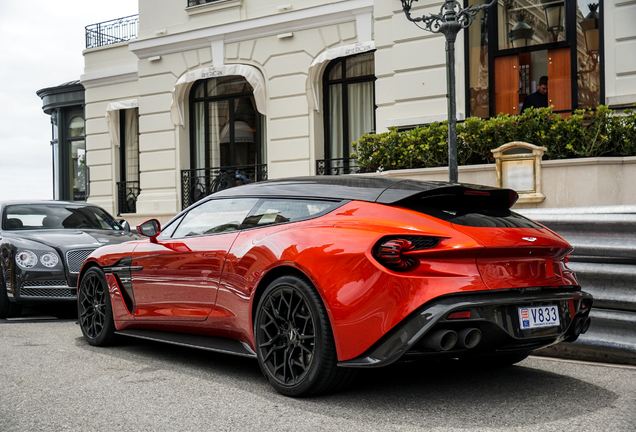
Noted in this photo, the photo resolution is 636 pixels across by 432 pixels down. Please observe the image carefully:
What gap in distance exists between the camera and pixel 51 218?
378 inches

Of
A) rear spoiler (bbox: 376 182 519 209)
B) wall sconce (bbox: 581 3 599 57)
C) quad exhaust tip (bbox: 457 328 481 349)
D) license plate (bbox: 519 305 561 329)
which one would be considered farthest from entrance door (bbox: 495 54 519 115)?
quad exhaust tip (bbox: 457 328 481 349)

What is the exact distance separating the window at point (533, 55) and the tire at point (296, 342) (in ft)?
29.7

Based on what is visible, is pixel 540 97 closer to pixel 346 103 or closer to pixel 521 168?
pixel 521 168

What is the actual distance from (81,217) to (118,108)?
11.7 meters

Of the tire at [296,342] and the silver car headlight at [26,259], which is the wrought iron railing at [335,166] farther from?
the tire at [296,342]

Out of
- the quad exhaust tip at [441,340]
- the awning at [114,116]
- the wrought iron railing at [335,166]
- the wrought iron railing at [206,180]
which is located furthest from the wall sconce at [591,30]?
the awning at [114,116]

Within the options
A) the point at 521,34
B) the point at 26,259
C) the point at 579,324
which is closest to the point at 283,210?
the point at 579,324

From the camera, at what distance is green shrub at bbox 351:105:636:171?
1035 cm

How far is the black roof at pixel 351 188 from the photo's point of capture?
4328mm

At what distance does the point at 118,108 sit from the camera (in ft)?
68.6

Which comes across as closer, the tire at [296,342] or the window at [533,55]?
the tire at [296,342]

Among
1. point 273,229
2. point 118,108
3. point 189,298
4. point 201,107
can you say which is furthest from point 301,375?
point 118,108

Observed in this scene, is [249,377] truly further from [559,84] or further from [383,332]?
[559,84]

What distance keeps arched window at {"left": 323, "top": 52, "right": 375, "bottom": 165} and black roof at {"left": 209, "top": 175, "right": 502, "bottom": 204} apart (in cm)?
1153
